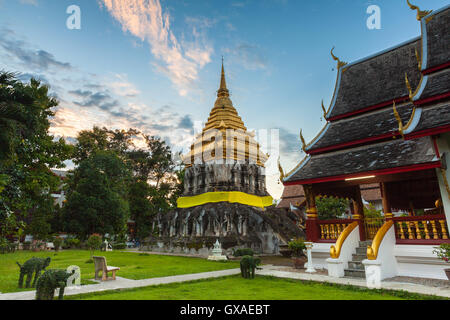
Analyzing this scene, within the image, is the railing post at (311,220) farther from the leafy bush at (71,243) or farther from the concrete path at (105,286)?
the leafy bush at (71,243)

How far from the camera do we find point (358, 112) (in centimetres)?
1187

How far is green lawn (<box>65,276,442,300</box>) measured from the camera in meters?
6.18

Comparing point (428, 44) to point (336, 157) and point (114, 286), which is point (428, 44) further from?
point (114, 286)

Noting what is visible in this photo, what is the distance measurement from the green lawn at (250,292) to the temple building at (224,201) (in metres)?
12.1

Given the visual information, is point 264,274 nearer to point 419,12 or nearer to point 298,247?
point 298,247

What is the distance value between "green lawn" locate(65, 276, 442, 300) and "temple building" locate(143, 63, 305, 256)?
475 inches

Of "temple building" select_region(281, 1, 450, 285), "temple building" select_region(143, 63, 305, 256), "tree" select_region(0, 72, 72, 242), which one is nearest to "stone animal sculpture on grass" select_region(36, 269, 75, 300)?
"tree" select_region(0, 72, 72, 242)

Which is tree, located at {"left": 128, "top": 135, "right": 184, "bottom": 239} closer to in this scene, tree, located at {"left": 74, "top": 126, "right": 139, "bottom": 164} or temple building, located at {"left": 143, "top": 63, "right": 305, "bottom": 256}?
tree, located at {"left": 74, "top": 126, "right": 139, "bottom": 164}

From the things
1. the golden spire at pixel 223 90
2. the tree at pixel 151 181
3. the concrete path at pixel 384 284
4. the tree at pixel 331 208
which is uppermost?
the golden spire at pixel 223 90

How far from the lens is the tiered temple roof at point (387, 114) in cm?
809

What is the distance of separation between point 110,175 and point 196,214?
12.1 meters

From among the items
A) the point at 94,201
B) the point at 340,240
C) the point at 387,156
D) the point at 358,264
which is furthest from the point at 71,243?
the point at 387,156

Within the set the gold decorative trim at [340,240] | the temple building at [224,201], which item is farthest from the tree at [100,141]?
the gold decorative trim at [340,240]
